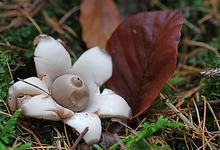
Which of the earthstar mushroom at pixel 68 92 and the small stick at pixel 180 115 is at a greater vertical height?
the earthstar mushroom at pixel 68 92

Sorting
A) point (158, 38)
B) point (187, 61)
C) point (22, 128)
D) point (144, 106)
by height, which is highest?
point (158, 38)

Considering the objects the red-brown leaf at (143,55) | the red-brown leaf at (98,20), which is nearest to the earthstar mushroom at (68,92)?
the red-brown leaf at (143,55)

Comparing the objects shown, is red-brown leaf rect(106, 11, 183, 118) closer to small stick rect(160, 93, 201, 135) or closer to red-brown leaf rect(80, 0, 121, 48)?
small stick rect(160, 93, 201, 135)

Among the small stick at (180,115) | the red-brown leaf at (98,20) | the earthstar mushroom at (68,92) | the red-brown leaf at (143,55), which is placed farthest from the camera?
the red-brown leaf at (98,20)

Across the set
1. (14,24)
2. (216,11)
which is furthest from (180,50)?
(14,24)

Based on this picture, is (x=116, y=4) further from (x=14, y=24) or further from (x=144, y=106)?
(x=144, y=106)

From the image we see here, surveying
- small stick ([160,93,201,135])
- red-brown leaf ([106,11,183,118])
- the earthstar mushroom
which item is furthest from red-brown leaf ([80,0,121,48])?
small stick ([160,93,201,135])

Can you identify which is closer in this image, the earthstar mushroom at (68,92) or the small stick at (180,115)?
the earthstar mushroom at (68,92)

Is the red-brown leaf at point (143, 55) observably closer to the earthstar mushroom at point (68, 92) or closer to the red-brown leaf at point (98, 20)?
the earthstar mushroom at point (68, 92)
